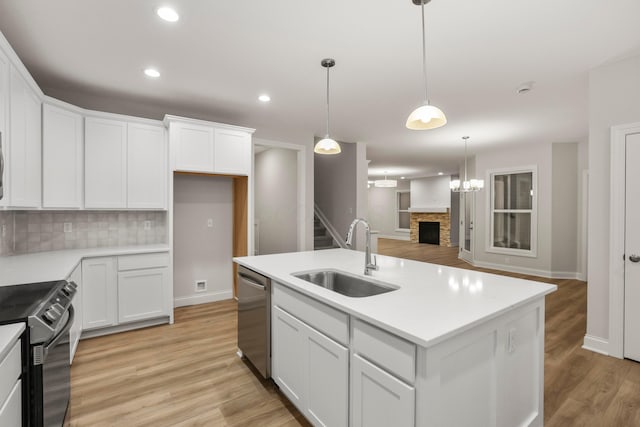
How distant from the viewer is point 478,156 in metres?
7.23

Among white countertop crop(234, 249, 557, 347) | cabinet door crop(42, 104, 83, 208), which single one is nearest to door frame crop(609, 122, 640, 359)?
white countertop crop(234, 249, 557, 347)

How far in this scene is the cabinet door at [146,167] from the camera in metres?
3.48

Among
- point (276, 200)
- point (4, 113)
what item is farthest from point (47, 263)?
point (276, 200)

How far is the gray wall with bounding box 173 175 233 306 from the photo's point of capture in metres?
4.18

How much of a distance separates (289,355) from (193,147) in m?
2.69

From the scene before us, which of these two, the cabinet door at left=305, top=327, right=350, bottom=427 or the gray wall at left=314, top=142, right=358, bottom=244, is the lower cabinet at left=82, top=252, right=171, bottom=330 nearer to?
the cabinet door at left=305, top=327, right=350, bottom=427

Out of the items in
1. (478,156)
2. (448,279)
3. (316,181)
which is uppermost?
(478,156)

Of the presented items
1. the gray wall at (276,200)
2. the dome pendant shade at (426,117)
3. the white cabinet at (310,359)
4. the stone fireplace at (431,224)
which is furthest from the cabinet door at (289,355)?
the stone fireplace at (431,224)

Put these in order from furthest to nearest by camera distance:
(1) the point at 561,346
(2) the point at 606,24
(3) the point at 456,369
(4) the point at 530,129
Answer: (4) the point at 530,129, (1) the point at 561,346, (2) the point at 606,24, (3) the point at 456,369

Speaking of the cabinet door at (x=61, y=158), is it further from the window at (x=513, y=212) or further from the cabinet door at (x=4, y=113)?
the window at (x=513, y=212)

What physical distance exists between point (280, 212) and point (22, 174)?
3.81 meters

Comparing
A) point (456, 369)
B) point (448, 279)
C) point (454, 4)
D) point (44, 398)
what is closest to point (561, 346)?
point (448, 279)

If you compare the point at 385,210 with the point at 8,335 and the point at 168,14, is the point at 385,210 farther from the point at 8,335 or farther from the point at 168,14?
the point at 8,335

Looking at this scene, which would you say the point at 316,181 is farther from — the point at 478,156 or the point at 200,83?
the point at 200,83
